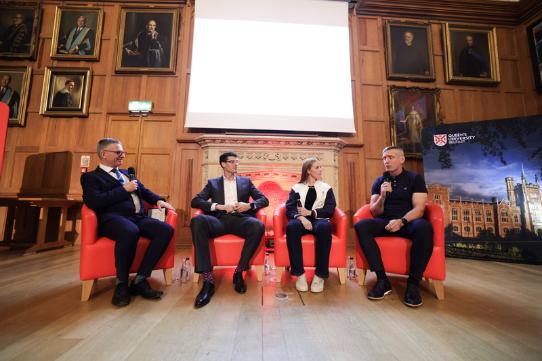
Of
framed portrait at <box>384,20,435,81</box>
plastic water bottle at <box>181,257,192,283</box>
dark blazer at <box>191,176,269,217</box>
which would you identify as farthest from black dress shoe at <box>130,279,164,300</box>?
framed portrait at <box>384,20,435,81</box>

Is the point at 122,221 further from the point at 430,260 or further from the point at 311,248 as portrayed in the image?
the point at 430,260

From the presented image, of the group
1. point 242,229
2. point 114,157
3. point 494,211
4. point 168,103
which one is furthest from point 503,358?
point 168,103

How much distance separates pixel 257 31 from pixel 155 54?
1.76 m

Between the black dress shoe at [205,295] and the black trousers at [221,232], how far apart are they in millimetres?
139

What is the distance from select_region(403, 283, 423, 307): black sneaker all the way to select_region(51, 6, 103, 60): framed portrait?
5.46 meters

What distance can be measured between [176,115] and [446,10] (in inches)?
206

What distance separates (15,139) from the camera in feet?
14.2

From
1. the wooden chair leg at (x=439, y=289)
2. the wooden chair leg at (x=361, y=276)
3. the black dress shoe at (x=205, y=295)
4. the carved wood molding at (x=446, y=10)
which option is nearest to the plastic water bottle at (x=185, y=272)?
the black dress shoe at (x=205, y=295)

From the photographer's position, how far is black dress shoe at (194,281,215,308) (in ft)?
5.52

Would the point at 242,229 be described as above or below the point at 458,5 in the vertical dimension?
below

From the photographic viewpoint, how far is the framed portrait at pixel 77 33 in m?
4.47

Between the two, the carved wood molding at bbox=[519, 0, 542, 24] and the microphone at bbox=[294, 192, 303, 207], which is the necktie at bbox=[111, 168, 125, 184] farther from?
the carved wood molding at bbox=[519, 0, 542, 24]

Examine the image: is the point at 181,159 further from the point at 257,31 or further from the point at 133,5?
the point at 133,5

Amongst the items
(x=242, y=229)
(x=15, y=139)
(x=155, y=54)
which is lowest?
(x=242, y=229)
